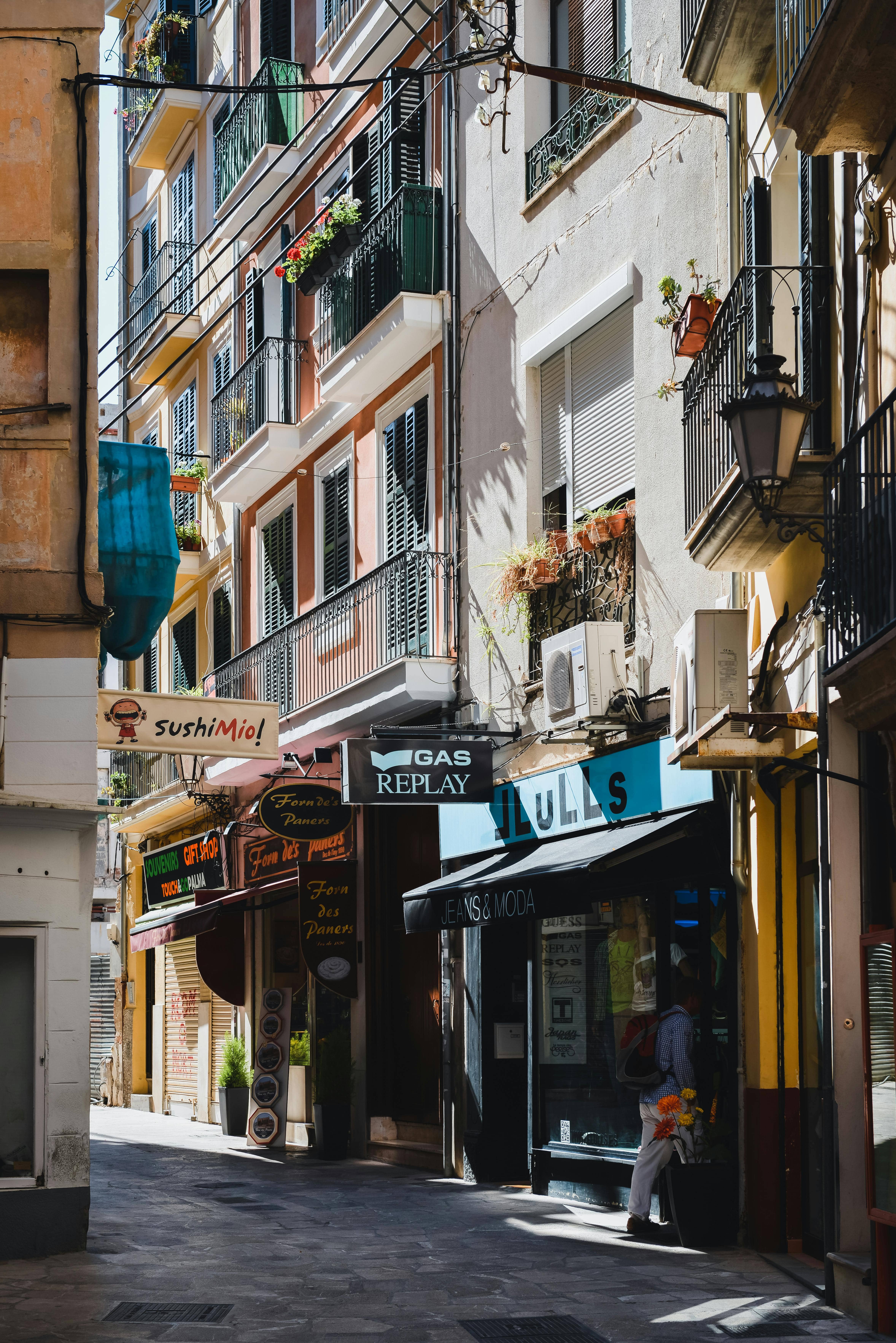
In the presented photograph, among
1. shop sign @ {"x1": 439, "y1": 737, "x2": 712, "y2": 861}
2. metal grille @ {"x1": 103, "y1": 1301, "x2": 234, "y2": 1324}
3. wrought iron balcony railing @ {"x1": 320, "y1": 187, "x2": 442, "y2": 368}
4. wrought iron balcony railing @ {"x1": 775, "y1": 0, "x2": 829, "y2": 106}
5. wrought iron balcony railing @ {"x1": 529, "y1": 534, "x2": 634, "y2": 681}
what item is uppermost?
wrought iron balcony railing @ {"x1": 320, "y1": 187, "x2": 442, "y2": 368}

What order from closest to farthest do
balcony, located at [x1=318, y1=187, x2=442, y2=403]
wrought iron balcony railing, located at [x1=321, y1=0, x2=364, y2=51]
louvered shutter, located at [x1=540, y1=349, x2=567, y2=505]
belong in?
louvered shutter, located at [x1=540, y1=349, x2=567, y2=505]
balcony, located at [x1=318, y1=187, x2=442, y2=403]
wrought iron balcony railing, located at [x1=321, y1=0, x2=364, y2=51]

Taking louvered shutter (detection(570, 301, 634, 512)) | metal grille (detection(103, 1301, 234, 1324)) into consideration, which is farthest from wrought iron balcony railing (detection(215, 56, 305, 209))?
metal grille (detection(103, 1301, 234, 1324))

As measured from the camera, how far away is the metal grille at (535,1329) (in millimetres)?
8617

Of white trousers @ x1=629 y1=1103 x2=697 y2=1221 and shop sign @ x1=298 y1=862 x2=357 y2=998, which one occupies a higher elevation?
shop sign @ x1=298 y1=862 x2=357 y2=998

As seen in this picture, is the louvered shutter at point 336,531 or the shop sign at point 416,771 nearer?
the shop sign at point 416,771

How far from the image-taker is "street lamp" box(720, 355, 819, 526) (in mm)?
9453

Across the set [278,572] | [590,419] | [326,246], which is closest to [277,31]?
[326,246]

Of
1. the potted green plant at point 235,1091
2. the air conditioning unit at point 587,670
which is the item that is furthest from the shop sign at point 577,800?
the potted green plant at point 235,1091

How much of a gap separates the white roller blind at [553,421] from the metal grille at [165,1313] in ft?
27.1

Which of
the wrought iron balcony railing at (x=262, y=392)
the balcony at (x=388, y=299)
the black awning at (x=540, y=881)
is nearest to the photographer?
the black awning at (x=540, y=881)

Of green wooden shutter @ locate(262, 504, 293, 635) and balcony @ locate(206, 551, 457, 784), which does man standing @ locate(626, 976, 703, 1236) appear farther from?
green wooden shutter @ locate(262, 504, 293, 635)

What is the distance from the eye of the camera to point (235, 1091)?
73.8 ft

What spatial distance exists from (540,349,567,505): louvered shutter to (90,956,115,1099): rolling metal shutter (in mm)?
19298

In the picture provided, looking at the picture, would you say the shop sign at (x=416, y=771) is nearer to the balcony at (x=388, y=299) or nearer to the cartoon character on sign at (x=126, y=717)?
the cartoon character on sign at (x=126, y=717)
